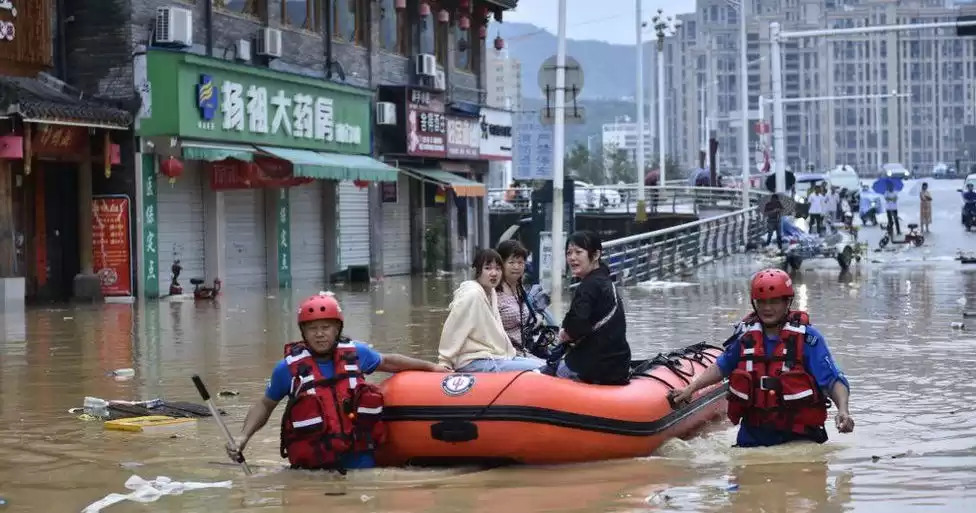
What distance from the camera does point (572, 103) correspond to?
2728 cm

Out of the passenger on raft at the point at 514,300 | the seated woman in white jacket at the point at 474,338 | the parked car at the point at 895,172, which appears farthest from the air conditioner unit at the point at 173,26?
the parked car at the point at 895,172

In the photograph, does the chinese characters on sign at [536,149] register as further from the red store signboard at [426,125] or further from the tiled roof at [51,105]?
the red store signboard at [426,125]

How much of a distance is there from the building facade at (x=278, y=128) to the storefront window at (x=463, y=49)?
0.22ft

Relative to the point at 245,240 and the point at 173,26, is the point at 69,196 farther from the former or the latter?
the point at 245,240

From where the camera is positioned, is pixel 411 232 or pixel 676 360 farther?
pixel 411 232

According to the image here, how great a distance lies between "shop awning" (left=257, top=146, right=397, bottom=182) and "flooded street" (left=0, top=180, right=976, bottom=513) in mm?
6255

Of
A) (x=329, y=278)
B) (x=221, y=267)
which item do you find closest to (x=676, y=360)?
(x=221, y=267)

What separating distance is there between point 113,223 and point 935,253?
2193cm

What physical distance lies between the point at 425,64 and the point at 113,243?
1361cm

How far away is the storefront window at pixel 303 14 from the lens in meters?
32.8

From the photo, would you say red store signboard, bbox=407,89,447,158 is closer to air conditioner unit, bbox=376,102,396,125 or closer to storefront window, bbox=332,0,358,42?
air conditioner unit, bbox=376,102,396,125

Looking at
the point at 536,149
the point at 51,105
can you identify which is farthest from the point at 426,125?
the point at 51,105

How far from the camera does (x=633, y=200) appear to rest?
202ft

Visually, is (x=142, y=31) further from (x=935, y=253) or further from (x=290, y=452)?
(x=935, y=253)
